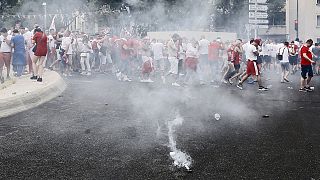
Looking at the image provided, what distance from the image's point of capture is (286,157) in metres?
5.40

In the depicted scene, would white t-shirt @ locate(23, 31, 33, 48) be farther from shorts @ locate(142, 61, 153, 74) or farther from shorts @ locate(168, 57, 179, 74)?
shorts @ locate(168, 57, 179, 74)

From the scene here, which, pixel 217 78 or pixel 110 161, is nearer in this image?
pixel 110 161

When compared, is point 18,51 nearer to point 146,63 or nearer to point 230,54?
point 146,63

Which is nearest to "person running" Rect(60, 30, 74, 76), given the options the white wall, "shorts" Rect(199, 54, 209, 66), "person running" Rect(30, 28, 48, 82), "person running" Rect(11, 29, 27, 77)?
"person running" Rect(11, 29, 27, 77)

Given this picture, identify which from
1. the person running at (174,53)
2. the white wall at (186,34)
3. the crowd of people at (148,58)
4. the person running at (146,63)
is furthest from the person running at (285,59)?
the person running at (146,63)

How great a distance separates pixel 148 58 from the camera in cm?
1545

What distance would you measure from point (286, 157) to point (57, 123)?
3.95 m

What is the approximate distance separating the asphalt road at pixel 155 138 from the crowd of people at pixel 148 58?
3131 mm

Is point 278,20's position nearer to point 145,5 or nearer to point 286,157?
point 145,5

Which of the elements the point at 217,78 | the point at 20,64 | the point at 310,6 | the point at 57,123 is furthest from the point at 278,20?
the point at 57,123

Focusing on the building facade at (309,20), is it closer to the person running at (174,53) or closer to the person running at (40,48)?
the person running at (174,53)

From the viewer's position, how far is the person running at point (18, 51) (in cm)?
1311

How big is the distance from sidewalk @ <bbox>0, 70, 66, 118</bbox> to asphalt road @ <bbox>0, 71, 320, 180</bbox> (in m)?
0.30

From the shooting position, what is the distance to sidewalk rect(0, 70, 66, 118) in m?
8.30
